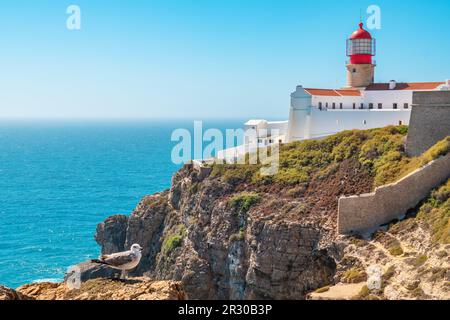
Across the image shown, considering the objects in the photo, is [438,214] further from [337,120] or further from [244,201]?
[337,120]

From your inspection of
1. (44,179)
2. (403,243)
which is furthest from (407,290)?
(44,179)

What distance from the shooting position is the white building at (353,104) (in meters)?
43.7

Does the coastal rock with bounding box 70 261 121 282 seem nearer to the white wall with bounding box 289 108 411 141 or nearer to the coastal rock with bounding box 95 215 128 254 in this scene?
the coastal rock with bounding box 95 215 128 254

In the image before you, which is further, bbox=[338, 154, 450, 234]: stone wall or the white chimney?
the white chimney

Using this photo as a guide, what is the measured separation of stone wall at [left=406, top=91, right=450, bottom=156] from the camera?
33.1 metres

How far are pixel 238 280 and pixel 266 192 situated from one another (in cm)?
651

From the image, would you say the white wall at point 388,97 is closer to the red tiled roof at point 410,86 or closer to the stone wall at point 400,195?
the red tiled roof at point 410,86

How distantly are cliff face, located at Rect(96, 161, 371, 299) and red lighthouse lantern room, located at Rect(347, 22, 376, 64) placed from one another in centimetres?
1467

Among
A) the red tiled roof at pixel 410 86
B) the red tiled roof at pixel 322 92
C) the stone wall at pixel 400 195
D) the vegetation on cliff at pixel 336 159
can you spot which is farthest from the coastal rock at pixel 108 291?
the red tiled roof at pixel 410 86

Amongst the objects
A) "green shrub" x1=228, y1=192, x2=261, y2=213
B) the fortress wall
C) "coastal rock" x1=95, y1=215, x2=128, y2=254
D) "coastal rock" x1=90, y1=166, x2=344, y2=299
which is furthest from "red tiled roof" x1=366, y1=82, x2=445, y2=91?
"coastal rock" x1=95, y1=215, x2=128, y2=254

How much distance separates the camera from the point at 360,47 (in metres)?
48.3

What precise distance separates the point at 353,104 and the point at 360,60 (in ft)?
14.9
